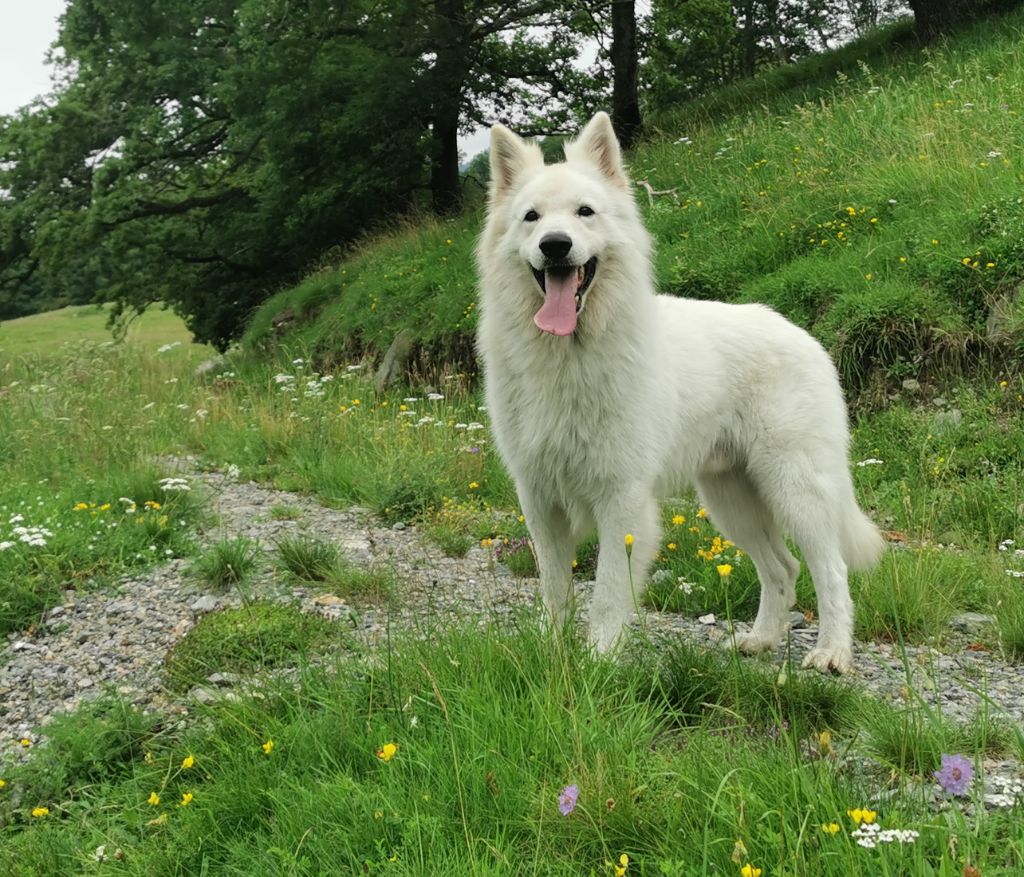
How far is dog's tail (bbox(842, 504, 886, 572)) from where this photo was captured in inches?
153

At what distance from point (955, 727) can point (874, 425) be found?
4014 millimetres

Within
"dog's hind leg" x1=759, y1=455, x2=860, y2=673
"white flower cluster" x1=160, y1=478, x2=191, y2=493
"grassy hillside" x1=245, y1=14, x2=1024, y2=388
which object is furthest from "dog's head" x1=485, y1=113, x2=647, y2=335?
"grassy hillside" x1=245, y1=14, x2=1024, y2=388

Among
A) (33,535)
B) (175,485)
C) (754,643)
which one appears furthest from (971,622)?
(33,535)

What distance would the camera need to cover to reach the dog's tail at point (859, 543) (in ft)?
12.8

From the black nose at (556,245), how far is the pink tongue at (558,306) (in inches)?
5.5

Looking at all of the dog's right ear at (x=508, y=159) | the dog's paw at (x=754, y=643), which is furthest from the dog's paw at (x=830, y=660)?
the dog's right ear at (x=508, y=159)

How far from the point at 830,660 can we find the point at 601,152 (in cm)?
241

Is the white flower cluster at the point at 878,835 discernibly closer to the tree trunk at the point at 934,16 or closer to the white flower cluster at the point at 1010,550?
the white flower cluster at the point at 1010,550

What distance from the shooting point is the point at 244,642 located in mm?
3576

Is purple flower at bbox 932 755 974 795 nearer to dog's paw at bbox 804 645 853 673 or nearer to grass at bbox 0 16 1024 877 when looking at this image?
grass at bbox 0 16 1024 877

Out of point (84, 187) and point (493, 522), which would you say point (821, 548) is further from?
point (84, 187)

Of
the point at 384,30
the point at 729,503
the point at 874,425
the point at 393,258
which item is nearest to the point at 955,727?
the point at 729,503

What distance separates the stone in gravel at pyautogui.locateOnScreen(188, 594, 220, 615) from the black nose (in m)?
2.29

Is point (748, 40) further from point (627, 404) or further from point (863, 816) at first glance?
point (863, 816)
